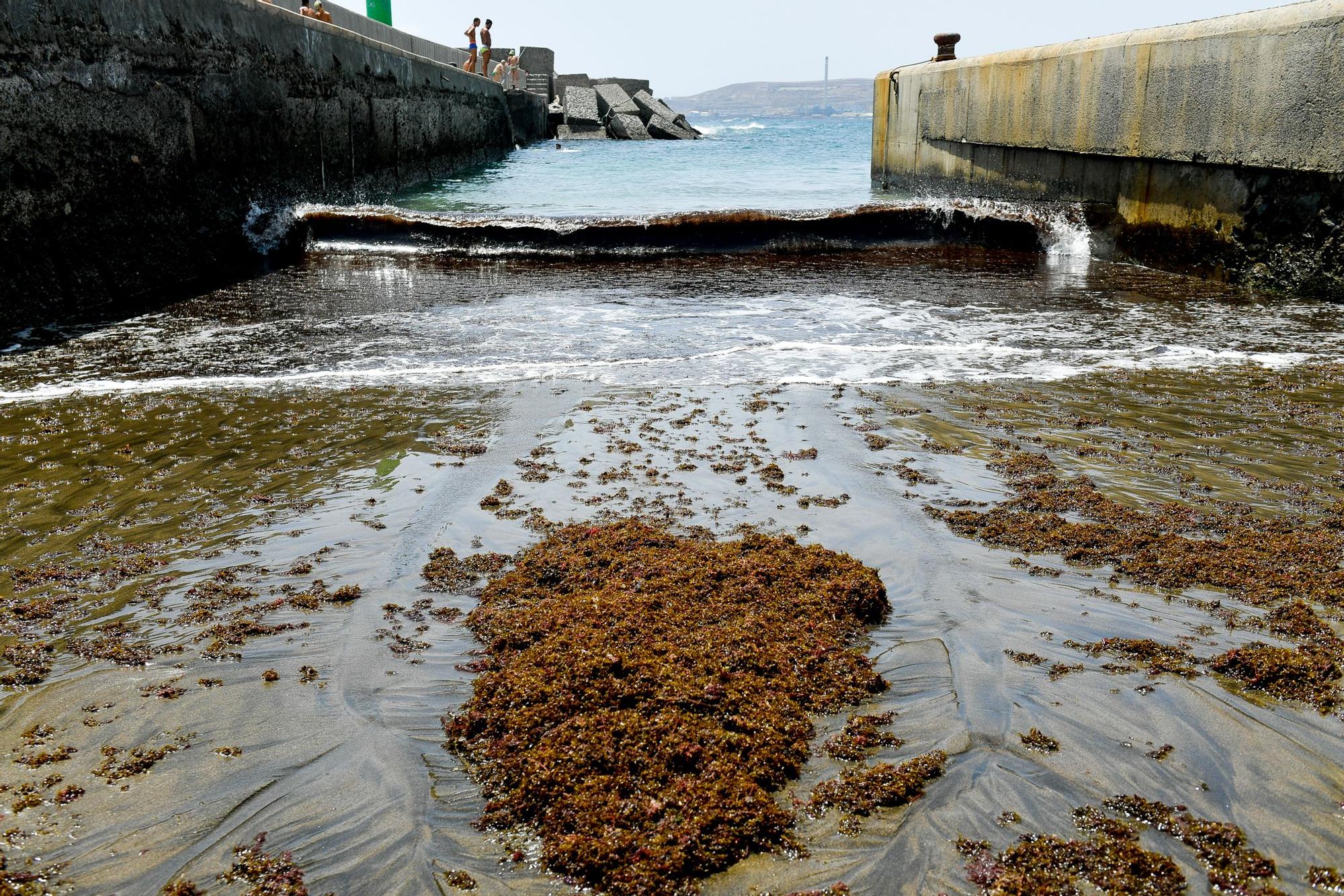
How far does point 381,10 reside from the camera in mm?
22938

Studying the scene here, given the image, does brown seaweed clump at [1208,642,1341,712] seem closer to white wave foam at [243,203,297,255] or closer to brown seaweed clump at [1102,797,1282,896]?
brown seaweed clump at [1102,797,1282,896]

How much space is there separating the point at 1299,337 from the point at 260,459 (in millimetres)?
5693

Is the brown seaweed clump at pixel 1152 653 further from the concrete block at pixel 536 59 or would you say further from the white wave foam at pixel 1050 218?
the concrete block at pixel 536 59

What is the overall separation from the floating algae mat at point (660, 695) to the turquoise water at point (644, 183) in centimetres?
888

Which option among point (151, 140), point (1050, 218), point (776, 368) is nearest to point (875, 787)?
point (776, 368)

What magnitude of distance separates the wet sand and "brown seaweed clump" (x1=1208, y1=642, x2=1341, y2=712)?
0.05m

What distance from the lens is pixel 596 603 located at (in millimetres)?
2533

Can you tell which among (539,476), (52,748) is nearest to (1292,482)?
(539,476)

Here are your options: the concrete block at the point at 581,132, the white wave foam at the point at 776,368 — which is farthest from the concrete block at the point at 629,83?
the white wave foam at the point at 776,368

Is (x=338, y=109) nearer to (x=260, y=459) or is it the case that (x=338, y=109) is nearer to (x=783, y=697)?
(x=260, y=459)

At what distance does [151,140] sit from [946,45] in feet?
40.0

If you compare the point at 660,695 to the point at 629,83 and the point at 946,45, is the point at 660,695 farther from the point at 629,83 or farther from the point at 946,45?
the point at 629,83

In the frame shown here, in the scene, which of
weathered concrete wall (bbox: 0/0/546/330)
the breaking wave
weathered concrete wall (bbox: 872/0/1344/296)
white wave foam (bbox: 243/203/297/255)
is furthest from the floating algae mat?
white wave foam (bbox: 243/203/297/255)

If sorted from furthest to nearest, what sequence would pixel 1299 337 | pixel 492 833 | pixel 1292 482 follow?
pixel 1299 337 → pixel 1292 482 → pixel 492 833
